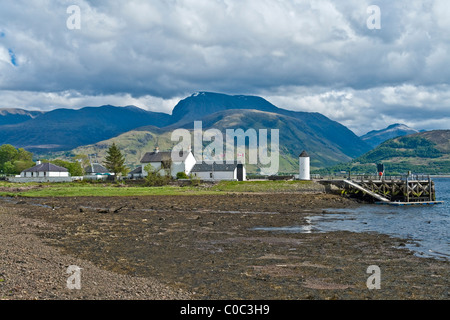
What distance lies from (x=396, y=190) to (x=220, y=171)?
169ft

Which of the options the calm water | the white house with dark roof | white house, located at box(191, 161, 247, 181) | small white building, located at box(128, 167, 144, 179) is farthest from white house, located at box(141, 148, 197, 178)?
the calm water

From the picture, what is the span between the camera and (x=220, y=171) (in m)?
114

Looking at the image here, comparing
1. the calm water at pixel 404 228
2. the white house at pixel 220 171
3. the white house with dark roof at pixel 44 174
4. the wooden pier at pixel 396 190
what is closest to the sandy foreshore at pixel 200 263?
the calm water at pixel 404 228

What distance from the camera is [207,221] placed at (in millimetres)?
39094

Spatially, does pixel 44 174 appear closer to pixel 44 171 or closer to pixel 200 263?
pixel 44 171

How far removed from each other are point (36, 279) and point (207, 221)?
77.7ft

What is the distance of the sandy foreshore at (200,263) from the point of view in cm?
1612

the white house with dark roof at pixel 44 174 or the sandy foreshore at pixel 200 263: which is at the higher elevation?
the white house with dark roof at pixel 44 174

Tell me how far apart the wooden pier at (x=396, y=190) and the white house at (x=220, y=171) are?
38.3 m

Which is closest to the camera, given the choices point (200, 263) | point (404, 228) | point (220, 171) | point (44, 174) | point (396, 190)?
point (200, 263)

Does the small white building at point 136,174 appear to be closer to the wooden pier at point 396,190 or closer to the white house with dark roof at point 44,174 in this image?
the white house with dark roof at point 44,174

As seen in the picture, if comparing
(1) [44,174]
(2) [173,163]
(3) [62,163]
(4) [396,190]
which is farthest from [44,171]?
(4) [396,190]
